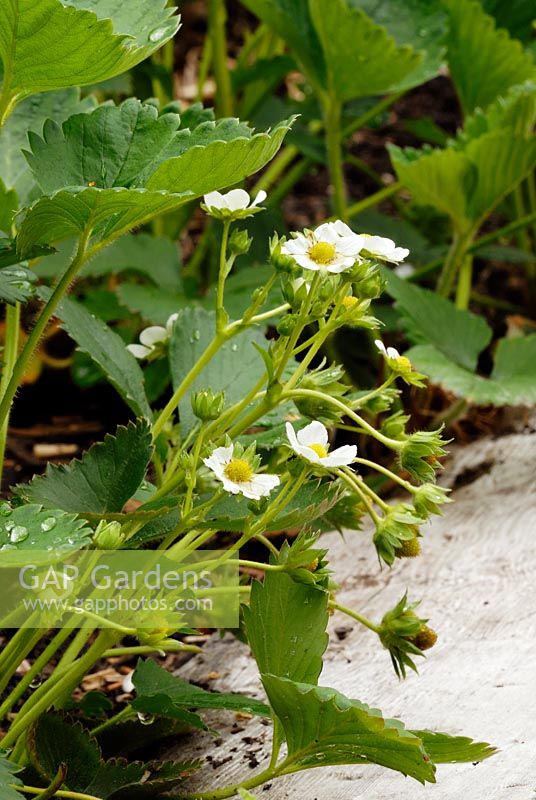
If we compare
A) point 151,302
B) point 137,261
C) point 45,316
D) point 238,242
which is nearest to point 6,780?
point 45,316

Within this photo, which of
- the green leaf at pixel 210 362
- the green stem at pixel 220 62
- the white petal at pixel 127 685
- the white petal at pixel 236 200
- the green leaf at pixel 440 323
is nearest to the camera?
the white petal at pixel 236 200

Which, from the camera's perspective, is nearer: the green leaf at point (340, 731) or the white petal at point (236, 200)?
the green leaf at point (340, 731)

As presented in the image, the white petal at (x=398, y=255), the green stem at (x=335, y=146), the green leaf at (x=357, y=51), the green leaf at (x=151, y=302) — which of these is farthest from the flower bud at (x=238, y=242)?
the green stem at (x=335, y=146)

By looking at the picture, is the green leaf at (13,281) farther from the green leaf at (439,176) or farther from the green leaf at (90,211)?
the green leaf at (439,176)

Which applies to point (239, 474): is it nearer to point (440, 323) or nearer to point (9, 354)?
point (9, 354)

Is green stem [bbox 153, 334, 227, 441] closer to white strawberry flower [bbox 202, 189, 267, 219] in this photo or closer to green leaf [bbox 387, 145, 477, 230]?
white strawberry flower [bbox 202, 189, 267, 219]

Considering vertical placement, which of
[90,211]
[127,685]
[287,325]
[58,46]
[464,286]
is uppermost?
Result: [58,46]

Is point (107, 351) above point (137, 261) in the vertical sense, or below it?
above
